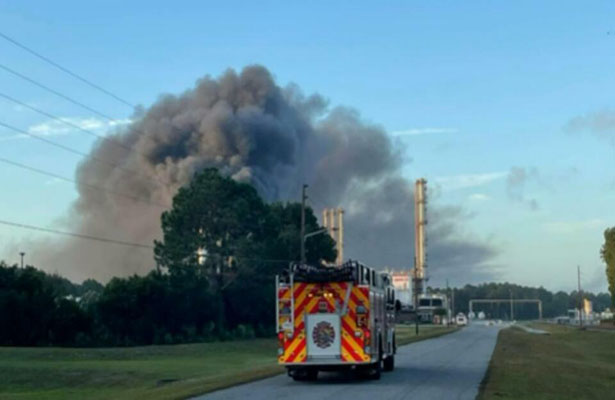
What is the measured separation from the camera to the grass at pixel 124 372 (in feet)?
90.7

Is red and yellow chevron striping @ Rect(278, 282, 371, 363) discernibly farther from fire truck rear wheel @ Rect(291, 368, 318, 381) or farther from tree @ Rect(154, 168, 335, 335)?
tree @ Rect(154, 168, 335, 335)

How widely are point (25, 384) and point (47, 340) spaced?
25.0 meters

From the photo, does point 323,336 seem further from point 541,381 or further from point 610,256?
point 610,256

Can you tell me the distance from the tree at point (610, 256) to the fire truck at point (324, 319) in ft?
303

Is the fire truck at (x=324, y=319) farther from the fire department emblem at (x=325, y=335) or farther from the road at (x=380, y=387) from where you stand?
the road at (x=380, y=387)

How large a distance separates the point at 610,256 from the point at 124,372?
87.8 m

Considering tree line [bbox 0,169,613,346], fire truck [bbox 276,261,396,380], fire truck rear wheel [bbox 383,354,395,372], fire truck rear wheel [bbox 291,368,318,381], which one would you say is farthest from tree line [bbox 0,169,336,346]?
fire truck [bbox 276,261,396,380]

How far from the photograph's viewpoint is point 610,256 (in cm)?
11475

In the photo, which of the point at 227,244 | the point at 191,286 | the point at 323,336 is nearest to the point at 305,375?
the point at 323,336

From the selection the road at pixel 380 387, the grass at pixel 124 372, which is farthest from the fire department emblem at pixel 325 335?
the grass at pixel 124 372

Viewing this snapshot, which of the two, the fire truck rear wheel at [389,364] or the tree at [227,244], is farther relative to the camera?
the tree at [227,244]

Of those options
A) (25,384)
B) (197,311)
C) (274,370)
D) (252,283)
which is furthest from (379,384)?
(252,283)

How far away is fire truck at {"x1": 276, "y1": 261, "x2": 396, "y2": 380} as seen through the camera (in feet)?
84.7

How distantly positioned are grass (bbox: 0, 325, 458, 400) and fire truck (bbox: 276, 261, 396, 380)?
78.4 inches
